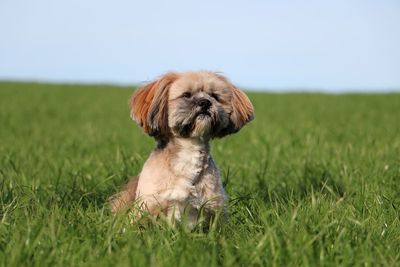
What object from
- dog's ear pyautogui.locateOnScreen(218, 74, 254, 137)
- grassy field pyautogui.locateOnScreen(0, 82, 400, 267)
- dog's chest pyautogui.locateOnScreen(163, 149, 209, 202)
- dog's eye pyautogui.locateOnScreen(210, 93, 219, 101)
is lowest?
grassy field pyautogui.locateOnScreen(0, 82, 400, 267)

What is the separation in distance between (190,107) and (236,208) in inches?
43.6

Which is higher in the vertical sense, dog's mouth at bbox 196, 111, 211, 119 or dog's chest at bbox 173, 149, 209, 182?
dog's mouth at bbox 196, 111, 211, 119

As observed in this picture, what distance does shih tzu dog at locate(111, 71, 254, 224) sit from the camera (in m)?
5.01

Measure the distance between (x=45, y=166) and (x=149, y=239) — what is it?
478cm

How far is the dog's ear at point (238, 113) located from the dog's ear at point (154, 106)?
0.51 m

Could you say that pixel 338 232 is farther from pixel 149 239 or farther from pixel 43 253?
pixel 43 253

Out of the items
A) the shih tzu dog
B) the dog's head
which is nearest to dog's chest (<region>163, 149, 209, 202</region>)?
the shih tzu dog

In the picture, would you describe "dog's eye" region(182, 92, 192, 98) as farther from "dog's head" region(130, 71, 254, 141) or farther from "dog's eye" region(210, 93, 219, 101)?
"dog's eye" region(210, 93, 219, 101)

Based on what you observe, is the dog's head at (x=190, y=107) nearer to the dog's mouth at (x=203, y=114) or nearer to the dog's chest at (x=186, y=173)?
the dog's mouth at (x=203, y=114)

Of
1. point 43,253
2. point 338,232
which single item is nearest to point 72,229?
point 43,253

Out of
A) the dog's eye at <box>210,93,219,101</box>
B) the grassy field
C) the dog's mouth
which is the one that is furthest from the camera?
the dog's eye at <box>210,93,219,101</box>

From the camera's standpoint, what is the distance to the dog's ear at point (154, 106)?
5.05m

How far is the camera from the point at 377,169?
7734mm

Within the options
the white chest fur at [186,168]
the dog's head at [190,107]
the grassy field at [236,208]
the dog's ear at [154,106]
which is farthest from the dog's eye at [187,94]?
the grassy field at [236,208]
